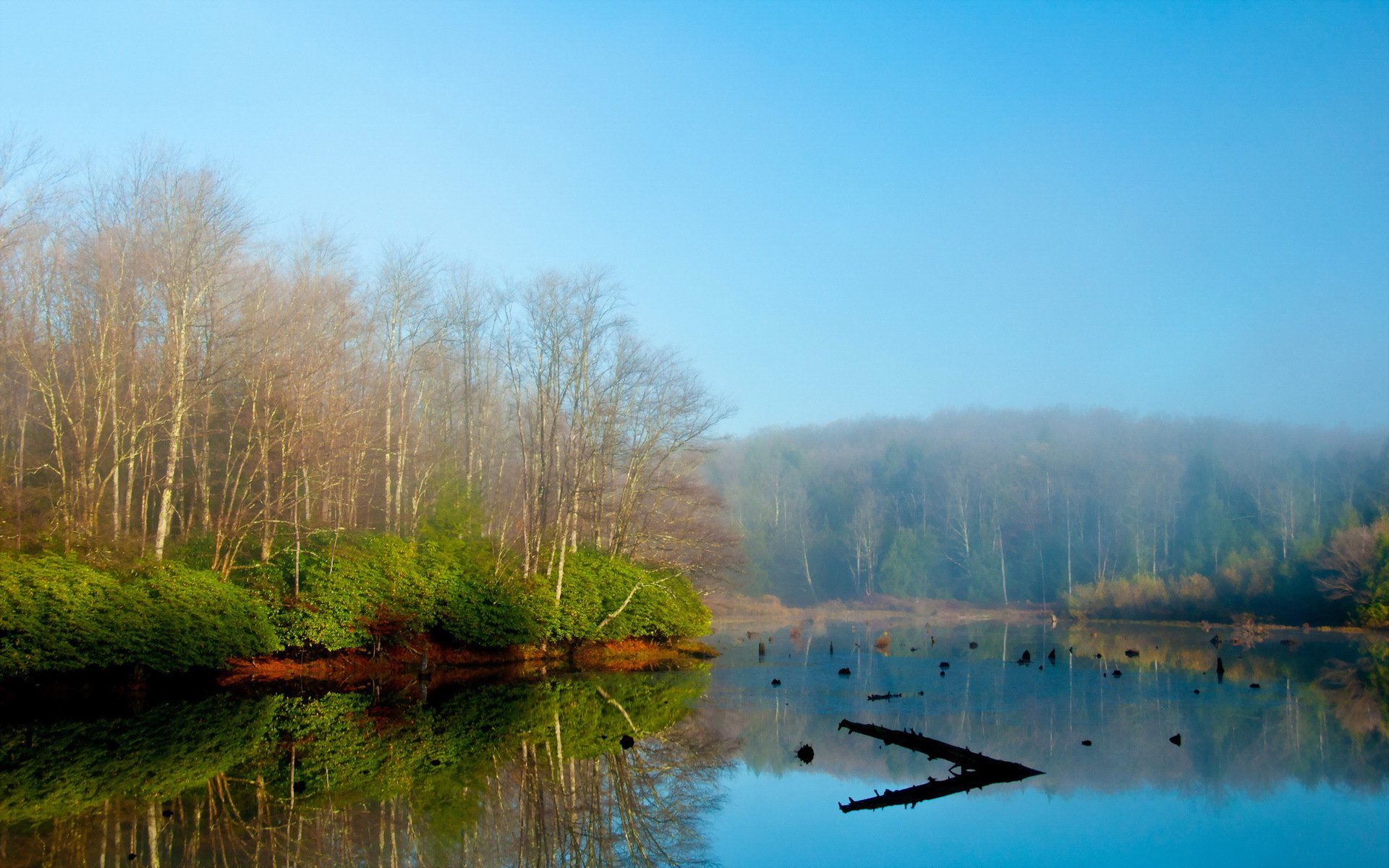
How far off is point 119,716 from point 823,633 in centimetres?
3360

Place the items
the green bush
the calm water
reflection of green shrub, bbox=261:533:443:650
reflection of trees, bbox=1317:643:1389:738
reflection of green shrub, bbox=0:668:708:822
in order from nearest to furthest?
the calm water < reflection of green shrub, bbox=0:668:708:822 < reflection of trees, bbox=1317:643:1389:738 < reflection of green shrub, bbox=261:533:443:650 < the green bush

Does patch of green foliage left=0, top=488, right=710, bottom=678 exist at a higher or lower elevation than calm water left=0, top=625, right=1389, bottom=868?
higher

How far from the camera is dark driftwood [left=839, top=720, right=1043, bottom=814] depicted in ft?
35.6

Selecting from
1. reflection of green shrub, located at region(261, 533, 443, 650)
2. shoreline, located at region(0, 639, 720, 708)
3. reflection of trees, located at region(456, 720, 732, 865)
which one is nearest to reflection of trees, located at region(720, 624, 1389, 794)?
reflection of trees, located at region(456, 720, 732, 865)

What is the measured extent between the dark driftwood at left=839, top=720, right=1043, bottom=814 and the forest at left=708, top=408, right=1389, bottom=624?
40.8m

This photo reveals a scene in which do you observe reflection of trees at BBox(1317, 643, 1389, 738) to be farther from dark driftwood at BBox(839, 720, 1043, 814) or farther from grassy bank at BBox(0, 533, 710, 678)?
grassy bank at BBox(0, 533, 710, 678)

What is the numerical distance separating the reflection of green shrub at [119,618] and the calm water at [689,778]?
3.80 feet

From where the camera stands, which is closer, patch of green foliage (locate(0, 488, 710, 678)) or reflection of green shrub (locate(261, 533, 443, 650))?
patch of green foliage (locate(0, 488, 710, 678))

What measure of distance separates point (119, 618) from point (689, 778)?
12.4 metres

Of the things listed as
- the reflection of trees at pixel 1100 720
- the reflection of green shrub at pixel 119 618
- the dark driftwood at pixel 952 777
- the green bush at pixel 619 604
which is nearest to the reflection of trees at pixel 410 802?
the dark driftwood at pixel 952 777

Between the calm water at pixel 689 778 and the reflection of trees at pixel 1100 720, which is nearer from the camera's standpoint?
the calm water at pixel 689 778

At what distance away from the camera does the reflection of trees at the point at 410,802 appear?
8281 mm

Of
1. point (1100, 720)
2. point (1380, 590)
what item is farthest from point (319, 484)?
point (1380, 590)

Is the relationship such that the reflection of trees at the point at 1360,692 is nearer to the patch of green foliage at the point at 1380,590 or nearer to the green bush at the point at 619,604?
the patch of green foliage at the point at 1380,590
